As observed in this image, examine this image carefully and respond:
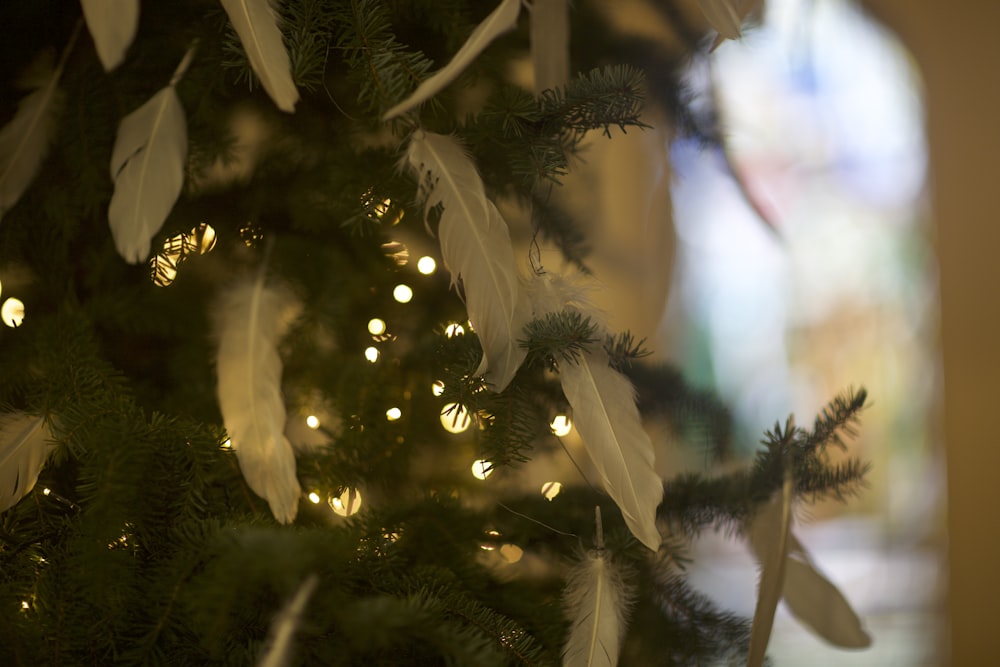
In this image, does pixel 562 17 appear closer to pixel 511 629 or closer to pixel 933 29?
pixel 511 629

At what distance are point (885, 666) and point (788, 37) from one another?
0.91 m

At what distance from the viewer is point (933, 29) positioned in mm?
1017

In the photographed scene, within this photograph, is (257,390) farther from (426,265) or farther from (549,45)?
(549,45)

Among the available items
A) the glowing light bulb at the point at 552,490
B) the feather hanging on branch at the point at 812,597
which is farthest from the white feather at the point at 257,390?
the feather hanging on branch at the point at 812,597

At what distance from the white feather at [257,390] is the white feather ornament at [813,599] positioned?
351 millimetres

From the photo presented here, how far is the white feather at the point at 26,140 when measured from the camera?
0.48 metres

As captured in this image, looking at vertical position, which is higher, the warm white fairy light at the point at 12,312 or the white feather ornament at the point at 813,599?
the white feather ornament at the point at 813,599

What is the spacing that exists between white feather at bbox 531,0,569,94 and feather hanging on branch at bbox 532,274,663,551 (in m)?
0.17

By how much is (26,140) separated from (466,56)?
1.05 ft

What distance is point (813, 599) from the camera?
55 centimetres

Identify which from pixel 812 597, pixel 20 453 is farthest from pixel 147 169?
pixel 812 597

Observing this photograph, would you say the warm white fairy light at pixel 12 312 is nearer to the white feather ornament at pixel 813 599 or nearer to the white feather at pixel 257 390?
the white feather at pixel 257 390

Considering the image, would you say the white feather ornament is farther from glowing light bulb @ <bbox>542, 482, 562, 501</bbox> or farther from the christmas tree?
glowing light bulb @ <bbox>542, 482, 562, 501</bbox>

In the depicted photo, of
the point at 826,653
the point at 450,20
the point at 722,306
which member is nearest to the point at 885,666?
the point at 826,653
